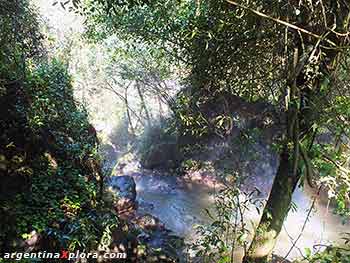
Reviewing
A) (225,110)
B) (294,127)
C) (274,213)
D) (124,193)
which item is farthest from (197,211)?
(294,127)

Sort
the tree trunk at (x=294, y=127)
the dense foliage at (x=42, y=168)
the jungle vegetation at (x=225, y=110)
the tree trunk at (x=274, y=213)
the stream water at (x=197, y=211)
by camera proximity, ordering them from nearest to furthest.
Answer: the tree trunk at (x=294, y=127) → the jungle vegetation at (x=225, y=110) → the tree trunk at (x=274, y=213) → the dense foliage at (x=42, y=168) → the stream water at (x=197, y=211)

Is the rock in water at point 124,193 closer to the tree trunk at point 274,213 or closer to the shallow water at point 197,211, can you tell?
the shallow water at point 197,211

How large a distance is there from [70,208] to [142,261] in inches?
60.7

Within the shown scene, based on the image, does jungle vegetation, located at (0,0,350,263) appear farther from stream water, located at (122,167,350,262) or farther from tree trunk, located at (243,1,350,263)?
stream water, located at (122,167,350,262)

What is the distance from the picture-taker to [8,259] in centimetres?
353

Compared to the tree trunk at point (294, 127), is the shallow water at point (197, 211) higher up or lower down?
higher up

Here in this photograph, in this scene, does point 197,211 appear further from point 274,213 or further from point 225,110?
point 225,110

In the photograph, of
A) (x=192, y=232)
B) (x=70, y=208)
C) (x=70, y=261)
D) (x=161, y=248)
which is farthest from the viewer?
(x=192, y=232)

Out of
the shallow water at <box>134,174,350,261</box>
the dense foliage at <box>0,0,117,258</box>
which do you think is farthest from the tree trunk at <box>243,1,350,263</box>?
the shallow water at <box>134,174,350,261</box>

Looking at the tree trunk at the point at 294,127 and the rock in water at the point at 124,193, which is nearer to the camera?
the tree trunk at the point at 294,127

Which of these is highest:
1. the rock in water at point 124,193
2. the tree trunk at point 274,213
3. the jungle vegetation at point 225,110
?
the rock in water at point 124,193

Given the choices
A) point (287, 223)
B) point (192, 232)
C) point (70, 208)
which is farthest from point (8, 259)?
point (287, 223)

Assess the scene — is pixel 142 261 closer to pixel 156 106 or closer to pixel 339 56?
pixel 339 56

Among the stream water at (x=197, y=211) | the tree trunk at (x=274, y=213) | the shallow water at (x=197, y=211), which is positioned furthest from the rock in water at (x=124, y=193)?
the tree trunk at (x=274, y=213)
